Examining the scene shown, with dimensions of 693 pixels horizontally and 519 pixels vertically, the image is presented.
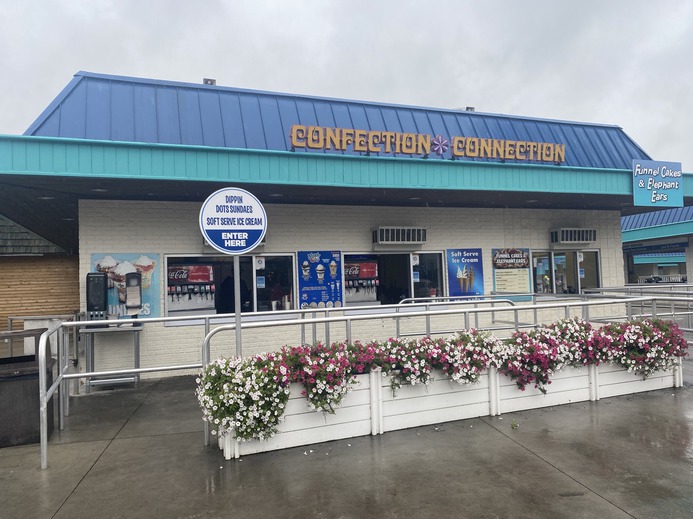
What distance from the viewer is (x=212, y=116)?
28.2 ft

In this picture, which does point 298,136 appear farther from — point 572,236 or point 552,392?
point 572,236

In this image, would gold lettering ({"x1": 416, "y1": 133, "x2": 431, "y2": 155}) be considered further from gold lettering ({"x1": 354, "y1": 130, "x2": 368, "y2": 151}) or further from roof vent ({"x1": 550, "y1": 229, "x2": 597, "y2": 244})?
roof vent ({"x1": 550, "y1": 229, "x2": 597, "y2": 244})

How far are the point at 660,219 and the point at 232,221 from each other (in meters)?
28.1

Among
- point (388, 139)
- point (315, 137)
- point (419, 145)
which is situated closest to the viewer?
point (315, 137)

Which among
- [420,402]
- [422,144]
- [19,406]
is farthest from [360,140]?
[19,406]

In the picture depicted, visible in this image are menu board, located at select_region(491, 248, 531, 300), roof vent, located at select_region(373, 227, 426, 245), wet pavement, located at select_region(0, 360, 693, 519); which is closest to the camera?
wet pavement, located at select_region(0, 360, 693, 519)

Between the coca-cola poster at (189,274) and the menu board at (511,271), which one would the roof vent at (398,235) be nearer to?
the menu board at (511,271)

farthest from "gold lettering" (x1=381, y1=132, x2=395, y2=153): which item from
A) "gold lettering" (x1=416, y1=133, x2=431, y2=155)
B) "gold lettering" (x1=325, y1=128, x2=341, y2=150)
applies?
"gold lettering" (x1=325, y1=128, x2=341, y2=150)

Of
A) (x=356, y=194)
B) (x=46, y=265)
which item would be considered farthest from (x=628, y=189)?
(x=46, y=265)

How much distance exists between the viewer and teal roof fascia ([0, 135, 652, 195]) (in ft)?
20.9

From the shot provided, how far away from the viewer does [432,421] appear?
537 cm

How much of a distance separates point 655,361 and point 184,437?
20.8 feet

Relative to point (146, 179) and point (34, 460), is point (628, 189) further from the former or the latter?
point (34, 460)

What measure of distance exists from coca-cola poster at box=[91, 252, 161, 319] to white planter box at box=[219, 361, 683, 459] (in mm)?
4639
